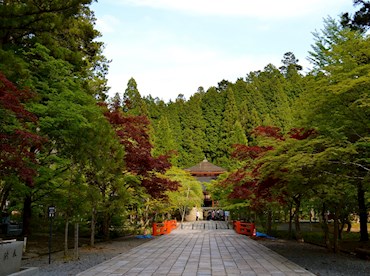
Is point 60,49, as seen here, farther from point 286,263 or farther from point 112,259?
point 286,263

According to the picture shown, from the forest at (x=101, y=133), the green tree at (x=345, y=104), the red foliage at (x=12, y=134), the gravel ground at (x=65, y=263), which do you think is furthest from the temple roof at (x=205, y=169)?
the red foliage at (x=12, y=134)

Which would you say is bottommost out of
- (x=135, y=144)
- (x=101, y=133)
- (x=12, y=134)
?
(x=12, y=134)

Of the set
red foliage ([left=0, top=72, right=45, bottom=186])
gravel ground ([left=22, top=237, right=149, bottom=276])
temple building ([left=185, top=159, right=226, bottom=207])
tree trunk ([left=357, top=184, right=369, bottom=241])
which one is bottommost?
gravel ground ([left=22, top=237, right=149, bottom=276])

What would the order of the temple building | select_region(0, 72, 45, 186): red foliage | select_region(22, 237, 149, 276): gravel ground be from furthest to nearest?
the temple building < select_region(22, 237, 149, 276): gravel ground < select_region(0, 72, 45, 186): red foliage

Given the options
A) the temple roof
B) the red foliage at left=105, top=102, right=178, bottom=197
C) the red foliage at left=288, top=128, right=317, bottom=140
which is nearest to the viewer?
the red foliage at left=288, top=128, right=317, bottom=140

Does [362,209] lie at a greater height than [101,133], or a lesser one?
lesser

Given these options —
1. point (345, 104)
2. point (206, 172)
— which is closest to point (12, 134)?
point (345, 104)

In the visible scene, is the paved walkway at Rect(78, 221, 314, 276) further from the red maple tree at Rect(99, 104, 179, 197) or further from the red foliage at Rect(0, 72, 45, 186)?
the red maple tree at Rect(99, 104, 179, 197)

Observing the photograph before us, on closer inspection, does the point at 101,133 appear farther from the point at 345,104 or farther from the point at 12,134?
the point at 345,104

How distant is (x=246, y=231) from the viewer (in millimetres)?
20984

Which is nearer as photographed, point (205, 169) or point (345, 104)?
point (345, 104)

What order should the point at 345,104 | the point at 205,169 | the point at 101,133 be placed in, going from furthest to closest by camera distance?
the point at 205,169 < the point at 101,133 < the point at 345,104

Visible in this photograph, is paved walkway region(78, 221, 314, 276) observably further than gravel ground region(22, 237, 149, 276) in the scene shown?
No

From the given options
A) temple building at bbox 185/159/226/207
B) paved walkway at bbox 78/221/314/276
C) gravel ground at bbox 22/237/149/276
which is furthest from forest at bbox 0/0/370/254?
temple building at bbox 185/159/226/207
